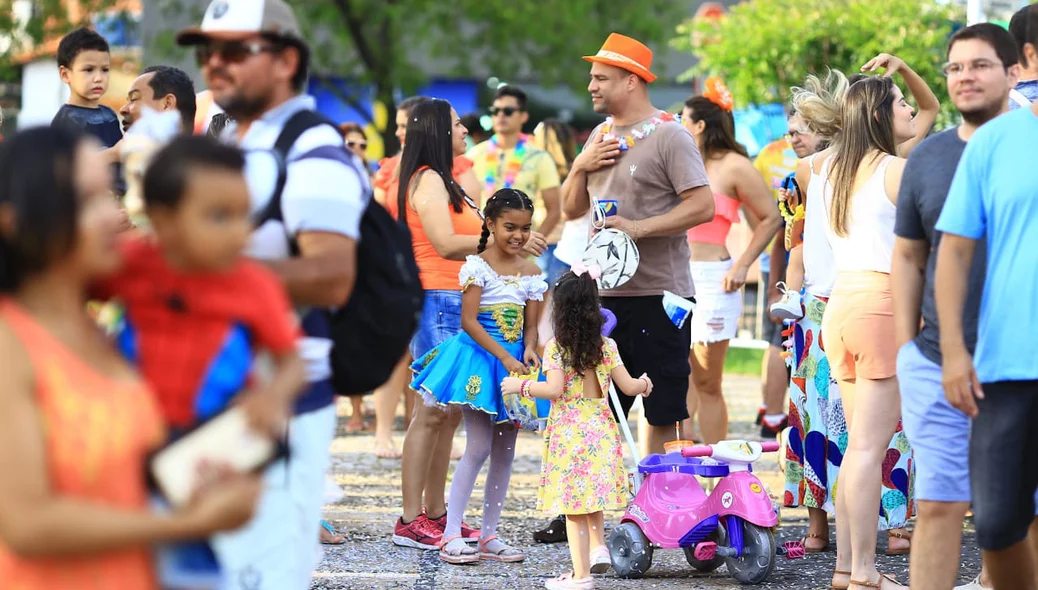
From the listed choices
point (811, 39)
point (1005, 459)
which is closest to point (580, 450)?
point (1005, 459)

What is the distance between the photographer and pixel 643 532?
5980mm

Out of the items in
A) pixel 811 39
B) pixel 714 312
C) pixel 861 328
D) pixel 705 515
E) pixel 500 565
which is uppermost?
pixel 811 39

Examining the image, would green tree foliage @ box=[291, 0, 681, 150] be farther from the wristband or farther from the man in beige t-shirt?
the wristband

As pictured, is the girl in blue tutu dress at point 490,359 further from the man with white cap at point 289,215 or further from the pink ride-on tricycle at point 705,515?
the man with white cap at point 289,215

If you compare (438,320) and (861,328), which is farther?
Answer: (438,320)

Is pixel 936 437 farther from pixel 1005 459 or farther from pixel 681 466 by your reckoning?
pixel 681 466

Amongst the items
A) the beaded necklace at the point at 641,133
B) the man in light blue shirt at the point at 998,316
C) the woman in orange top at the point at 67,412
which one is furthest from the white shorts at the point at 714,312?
the woman in orange top at the point at 67,412

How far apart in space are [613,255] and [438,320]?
94 cm

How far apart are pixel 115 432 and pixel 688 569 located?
14.1ft

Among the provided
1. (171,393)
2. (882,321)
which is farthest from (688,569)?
(171,393)

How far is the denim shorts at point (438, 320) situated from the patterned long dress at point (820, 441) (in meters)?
1.64

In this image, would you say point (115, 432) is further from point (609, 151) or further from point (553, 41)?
point (553, 41)

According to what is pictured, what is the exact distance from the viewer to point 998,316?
409 cm

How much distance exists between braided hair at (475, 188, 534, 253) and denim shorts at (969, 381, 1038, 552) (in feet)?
8.65
